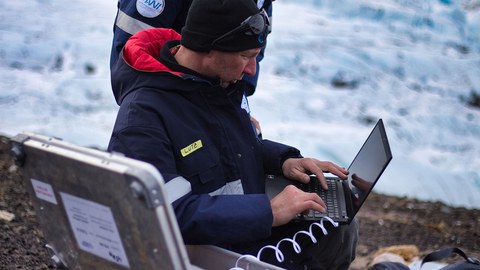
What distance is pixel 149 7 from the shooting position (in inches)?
121

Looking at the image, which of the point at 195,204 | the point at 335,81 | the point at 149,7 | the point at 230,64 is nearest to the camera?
the point at 195,204

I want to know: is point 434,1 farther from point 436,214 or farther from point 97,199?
point 97,199

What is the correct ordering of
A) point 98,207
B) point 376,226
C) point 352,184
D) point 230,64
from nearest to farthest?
point 98,207, point 230,64, point 352,184, point 376,226

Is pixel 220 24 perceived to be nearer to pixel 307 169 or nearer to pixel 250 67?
pixel 250 67

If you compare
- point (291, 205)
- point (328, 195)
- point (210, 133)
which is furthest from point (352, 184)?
point (210, 133)

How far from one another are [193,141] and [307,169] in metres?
0.55

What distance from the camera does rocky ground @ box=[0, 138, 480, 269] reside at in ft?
10.7

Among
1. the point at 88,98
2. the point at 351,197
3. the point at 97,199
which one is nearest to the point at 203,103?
the point at 351,197

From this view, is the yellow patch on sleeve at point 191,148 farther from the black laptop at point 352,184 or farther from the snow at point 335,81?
the snow at point 335,81

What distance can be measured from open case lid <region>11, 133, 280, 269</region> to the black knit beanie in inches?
28.0

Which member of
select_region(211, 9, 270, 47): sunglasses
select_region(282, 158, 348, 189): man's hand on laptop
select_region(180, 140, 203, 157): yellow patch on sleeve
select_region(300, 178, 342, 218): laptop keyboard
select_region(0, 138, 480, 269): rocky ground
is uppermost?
select_region(211, 9, 270, 47): sunglasses

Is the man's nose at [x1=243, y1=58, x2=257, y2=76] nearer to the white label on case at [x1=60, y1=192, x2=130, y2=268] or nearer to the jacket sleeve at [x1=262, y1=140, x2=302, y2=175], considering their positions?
the jacket sleeve at [x1=262, y1=140, x2=302, y2=175]

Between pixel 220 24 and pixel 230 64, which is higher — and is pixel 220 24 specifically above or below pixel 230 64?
above

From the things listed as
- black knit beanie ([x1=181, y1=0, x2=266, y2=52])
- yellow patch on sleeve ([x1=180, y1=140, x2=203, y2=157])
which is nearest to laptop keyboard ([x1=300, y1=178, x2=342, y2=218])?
yellow patch on sleeve ([x1=180, y1=140, x2=203, y2=157])
